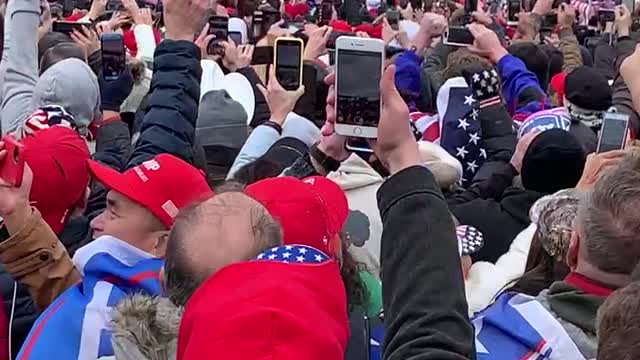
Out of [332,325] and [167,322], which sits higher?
[332,325]

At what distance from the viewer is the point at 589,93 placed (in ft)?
19.2

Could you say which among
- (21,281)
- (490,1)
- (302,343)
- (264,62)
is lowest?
(490,1)

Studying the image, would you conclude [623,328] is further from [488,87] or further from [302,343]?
[488,87]

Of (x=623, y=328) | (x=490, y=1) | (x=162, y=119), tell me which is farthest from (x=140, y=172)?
(x=490, y=1)

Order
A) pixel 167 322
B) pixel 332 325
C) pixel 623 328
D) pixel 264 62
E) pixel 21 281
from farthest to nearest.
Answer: pixel 264 62
pixel 21 281
pixel 167 322
pixel 332 325
pixel 623 328

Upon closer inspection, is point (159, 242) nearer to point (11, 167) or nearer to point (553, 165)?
point (11, 167)

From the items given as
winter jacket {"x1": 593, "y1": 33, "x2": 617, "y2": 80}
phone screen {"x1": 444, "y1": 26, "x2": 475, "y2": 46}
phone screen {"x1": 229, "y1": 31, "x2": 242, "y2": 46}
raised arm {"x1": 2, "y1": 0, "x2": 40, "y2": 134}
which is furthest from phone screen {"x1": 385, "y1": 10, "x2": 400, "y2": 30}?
raised arm {"x1": 2, "y1": 0, "x2": 40, "y2": 134}

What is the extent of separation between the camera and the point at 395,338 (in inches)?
73.3

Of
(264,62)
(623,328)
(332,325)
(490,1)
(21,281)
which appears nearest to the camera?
(623,328)

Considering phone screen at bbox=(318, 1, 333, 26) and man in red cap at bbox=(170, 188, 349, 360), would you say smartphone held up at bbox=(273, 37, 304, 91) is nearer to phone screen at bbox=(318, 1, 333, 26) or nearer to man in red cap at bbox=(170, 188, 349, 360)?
man in red cap at bbox=(170, 188, 349, 360)

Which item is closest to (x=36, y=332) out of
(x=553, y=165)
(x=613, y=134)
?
(x=553, y=165)

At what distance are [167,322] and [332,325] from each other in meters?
0.43

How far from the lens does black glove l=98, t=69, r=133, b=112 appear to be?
5.06 metres

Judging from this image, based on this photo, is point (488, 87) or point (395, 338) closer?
point (395, 338)
